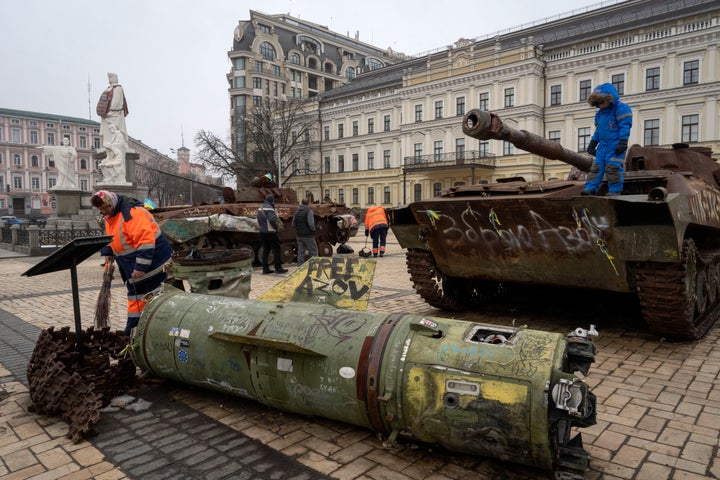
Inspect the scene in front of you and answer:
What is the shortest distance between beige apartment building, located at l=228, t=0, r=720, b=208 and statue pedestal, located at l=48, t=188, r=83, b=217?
2502 cm

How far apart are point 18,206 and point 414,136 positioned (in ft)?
196

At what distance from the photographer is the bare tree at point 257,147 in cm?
4662

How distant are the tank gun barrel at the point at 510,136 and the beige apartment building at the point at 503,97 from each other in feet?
102

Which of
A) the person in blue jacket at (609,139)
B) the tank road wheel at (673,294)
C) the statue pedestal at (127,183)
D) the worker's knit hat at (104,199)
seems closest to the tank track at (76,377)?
the worker's knit hat at (104,199)

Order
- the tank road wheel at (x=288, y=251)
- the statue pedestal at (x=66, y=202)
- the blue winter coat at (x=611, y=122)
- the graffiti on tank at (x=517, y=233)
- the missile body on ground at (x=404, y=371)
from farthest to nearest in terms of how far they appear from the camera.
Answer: the statue pedestal at (x=66, y=202), the tank road wheel at (x=288, y=251), the blue winter coat at (x=611, y=122), the graffiti on tank at (x=517, y=233), the missile body on ground at (x=404, y=371)

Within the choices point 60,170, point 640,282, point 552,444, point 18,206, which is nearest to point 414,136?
point 60,170

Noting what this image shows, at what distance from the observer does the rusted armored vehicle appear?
11586 millimetres

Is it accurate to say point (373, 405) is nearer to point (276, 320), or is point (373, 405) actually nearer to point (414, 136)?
point (276, 320)

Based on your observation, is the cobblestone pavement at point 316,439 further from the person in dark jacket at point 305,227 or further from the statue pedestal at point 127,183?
the statue pedestal at point 127,183

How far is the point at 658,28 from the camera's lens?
108 feet

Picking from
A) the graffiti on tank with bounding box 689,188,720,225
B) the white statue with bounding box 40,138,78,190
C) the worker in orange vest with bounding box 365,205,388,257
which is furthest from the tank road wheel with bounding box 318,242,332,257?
the white statue with bounding box 40,138,78,190

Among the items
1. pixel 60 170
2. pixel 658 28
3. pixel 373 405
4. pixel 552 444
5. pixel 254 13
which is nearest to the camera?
pixel 552 444

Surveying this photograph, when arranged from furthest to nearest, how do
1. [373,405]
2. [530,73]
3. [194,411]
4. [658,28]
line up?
[530,73] → [658,28] → [194,411] → [373,405]

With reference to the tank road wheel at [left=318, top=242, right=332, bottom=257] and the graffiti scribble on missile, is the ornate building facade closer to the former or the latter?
the tank road wheel at [left=318, top=242, right=332, bottom=257]
